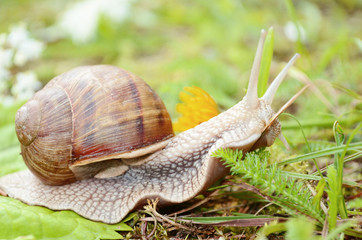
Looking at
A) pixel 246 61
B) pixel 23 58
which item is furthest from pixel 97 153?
pixel 246 61

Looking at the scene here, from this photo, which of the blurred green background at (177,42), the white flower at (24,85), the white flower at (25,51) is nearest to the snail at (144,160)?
the blurred green background at (177,42)

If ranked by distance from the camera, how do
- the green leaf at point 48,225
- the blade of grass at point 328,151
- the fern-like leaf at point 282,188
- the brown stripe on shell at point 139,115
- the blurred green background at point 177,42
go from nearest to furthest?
the fern-like leaf at point 282,188 < the blade of grass at point 328,151 < the green leaf at point 48,225 < the brown stripe on shell at point 139,115 < the blurred green background at point 177,42

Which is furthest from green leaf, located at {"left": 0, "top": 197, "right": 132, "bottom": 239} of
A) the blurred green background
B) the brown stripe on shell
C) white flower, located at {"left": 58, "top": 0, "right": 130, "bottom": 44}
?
white flower, located at {"left": 58, "top": 0, "right": 130, "bottom": 44}

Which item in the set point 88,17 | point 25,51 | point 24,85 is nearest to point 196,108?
point 24,85

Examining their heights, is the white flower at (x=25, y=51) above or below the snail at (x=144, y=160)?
above

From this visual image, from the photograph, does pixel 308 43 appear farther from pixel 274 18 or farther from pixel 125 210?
pixel 125 210

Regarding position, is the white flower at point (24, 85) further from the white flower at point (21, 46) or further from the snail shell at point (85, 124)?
the snail shell at point (85, 124)

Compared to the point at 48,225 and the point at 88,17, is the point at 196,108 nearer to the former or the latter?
the point at 48,225
